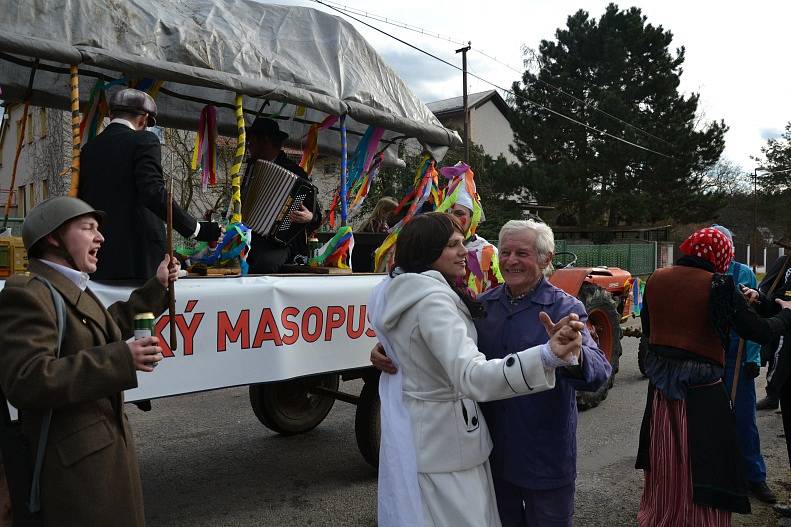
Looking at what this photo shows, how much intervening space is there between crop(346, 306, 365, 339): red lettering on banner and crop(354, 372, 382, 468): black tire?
1.38 ft

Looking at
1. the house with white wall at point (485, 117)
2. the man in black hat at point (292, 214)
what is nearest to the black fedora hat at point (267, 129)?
the man in black hat at point (292, 214)

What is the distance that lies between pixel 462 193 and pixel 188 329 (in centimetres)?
278

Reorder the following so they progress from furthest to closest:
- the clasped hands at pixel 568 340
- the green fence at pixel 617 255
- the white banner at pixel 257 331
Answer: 1. the green fence at pixel 617 255
2. the white banner at pixel 257 331
3. the clasped hands at pixel 568 340

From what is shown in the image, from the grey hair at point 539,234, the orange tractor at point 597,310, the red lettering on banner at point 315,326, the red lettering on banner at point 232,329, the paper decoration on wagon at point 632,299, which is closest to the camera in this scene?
the grey hair at point 539,234

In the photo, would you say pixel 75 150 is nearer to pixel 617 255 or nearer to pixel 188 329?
pixel 188 329

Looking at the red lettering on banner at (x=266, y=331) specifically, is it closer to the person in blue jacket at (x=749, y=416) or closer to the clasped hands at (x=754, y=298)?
the clasped hands at (x=754, y=298)

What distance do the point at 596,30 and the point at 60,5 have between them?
3029 centimetres

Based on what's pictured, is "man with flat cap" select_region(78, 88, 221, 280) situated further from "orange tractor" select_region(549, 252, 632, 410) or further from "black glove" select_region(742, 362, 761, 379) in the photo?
"orange tractor" select_region(549, 252, 632, 410)

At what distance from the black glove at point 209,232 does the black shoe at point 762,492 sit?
4004 mm

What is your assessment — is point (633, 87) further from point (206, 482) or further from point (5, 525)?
point (5, 525)

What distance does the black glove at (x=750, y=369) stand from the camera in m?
4.55

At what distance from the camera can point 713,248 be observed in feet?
11.5

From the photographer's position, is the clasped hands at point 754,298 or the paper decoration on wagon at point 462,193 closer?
the clasped hands at point 754,298

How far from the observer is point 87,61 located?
3.14 meters
